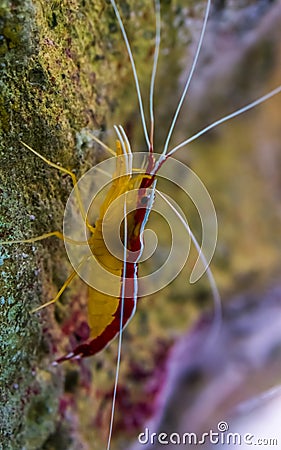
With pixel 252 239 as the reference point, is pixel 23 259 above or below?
below

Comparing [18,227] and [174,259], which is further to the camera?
[174,259]

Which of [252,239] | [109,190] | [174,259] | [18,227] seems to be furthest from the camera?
[252,239]

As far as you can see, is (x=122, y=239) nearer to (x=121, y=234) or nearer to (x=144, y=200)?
(x=121, y=234)

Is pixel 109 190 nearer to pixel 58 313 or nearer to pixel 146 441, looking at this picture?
pixel 58 313

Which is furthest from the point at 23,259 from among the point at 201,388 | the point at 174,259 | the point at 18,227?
the point at 201,388

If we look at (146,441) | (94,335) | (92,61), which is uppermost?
(92,61)

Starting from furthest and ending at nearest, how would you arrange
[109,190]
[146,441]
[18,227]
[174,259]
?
[174,259] < [146,441] < [109,190] < [18,227]

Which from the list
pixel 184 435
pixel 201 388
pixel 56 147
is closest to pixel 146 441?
pixel 184 435

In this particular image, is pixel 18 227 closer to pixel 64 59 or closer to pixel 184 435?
pixel 64 59

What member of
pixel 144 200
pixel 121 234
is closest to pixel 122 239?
pixel 121 234
